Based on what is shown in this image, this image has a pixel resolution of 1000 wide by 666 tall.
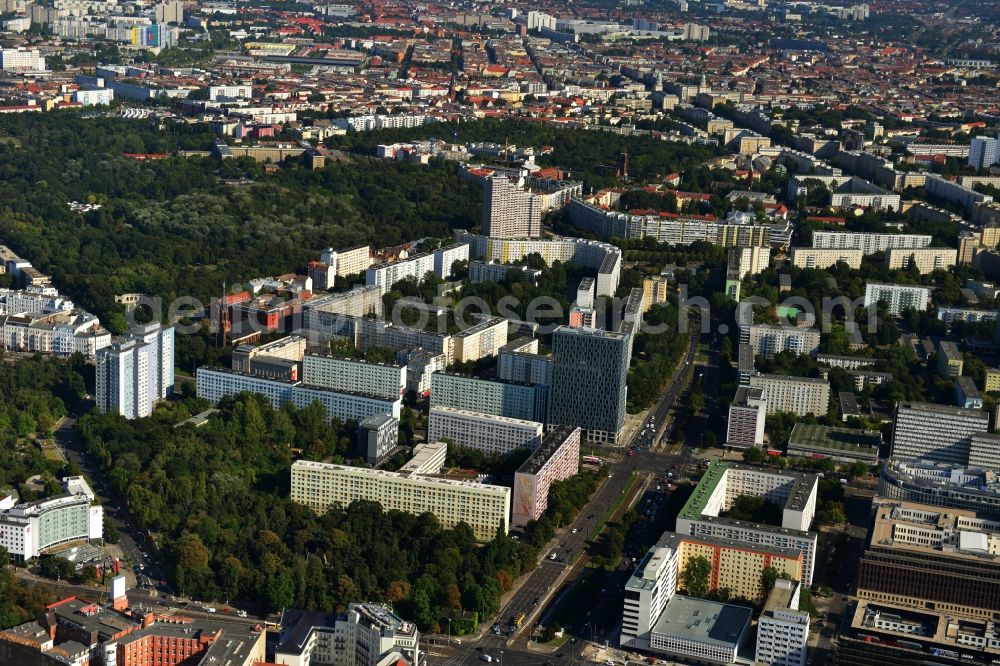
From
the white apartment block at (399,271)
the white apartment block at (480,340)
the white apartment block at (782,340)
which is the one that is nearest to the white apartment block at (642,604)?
the white apartment block at (480,340)

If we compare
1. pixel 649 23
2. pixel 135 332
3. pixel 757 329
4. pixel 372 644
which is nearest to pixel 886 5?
pixel 649 23

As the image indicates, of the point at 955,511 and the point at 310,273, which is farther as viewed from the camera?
the point at 310,273

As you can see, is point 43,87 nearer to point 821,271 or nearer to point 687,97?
point 687,97

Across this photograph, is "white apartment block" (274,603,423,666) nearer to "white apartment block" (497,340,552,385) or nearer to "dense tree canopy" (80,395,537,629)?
"dense tree canopy" (80,395,537,629)

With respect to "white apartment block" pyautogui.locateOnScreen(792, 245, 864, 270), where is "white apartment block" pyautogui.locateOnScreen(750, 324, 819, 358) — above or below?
below

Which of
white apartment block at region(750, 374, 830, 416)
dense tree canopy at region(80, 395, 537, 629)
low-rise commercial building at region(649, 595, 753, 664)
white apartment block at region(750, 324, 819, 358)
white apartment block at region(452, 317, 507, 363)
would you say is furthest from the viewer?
white apartment block at region(750, 324, 819, 358)

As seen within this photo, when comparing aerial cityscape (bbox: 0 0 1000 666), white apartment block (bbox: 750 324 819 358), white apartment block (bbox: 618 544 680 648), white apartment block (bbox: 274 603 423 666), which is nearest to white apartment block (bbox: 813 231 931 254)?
aerial cityscape (bbox: 0 0 1000 666)

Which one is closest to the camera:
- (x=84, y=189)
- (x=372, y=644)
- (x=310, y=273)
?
(x=372, y=644)
